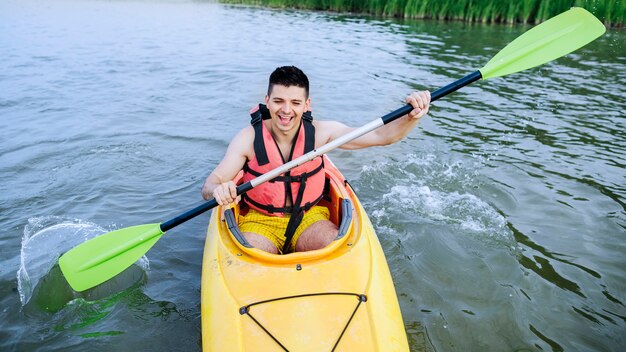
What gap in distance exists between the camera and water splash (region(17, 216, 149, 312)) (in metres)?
3.25

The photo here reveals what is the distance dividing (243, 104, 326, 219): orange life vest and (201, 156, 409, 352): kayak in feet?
1.15

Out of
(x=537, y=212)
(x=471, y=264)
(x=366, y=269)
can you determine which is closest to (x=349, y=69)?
(x=537, y=212)

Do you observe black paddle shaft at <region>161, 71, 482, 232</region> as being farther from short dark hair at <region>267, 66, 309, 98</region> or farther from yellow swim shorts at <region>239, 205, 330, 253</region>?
short dark hair at <region>267, 66, 309, 98</region>

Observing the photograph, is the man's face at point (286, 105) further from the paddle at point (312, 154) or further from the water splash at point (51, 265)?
the water splash at point (51, 265)

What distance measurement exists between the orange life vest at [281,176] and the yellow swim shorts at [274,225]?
5cm

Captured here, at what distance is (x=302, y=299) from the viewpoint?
2373 millimetres

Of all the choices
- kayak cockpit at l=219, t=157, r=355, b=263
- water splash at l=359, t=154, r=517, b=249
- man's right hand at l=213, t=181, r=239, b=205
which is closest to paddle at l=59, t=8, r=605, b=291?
man's right hand at l=213, t=181, r=239, b=205

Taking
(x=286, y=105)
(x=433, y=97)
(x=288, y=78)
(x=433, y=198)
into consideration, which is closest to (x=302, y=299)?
(x=286, y=105)

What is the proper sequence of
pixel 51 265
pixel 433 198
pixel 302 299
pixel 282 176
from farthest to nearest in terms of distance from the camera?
pixel 433 198 < pixel 51 265 < pixel 282 176 < pixel 302 299

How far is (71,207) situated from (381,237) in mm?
3005

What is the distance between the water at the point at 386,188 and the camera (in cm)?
303

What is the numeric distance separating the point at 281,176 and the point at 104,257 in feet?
4.46

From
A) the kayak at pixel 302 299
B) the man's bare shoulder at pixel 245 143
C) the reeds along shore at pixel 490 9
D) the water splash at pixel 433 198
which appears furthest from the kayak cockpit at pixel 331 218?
the reeds along shore at pixel 490 9

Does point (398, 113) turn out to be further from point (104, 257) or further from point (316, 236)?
point (104, 257)
